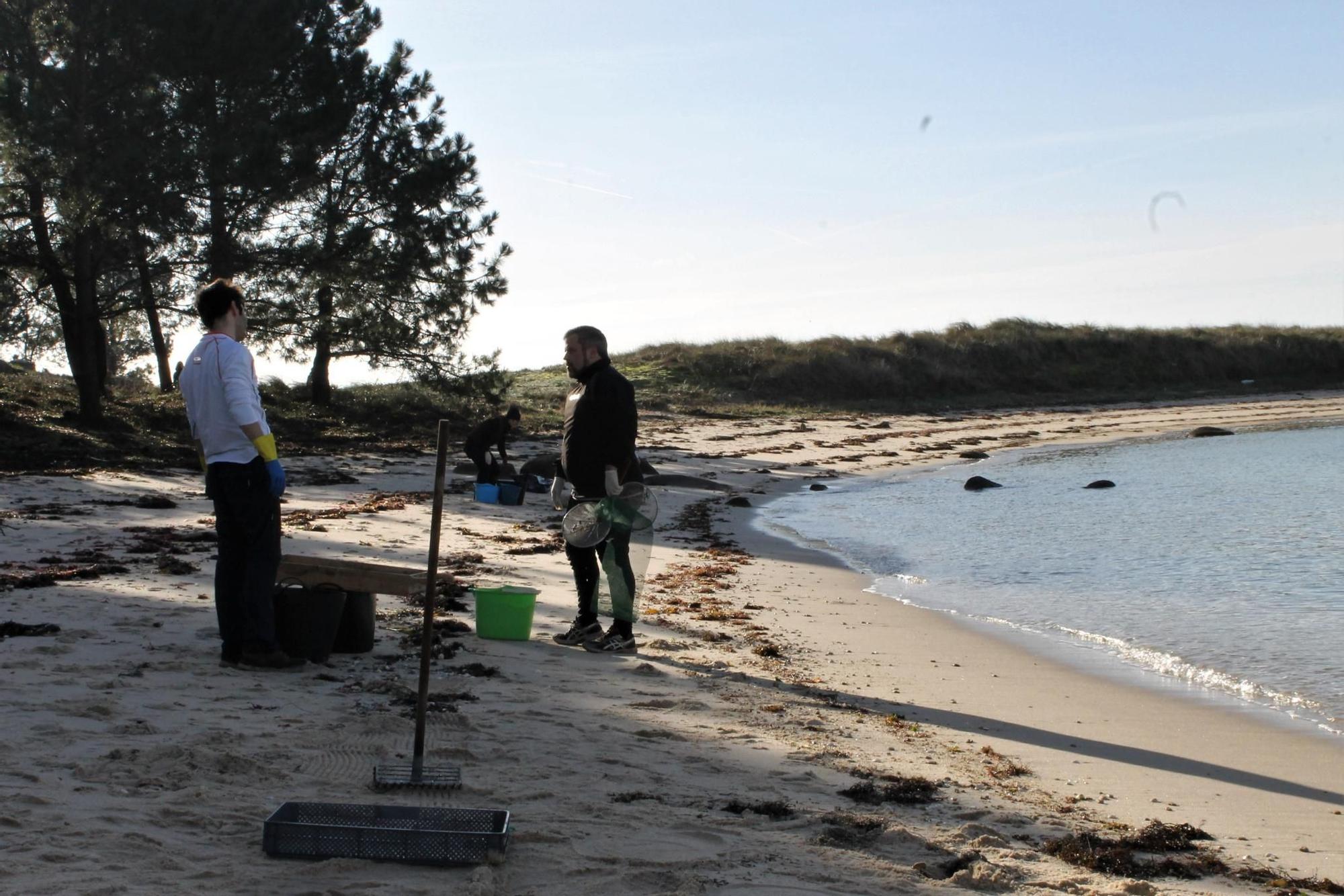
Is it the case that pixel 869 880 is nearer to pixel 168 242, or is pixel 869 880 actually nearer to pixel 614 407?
pixel 614 407

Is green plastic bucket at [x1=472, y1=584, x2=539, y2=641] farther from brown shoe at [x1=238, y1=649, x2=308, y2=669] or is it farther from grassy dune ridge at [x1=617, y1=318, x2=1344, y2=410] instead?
grassy dune ridge at [x1=617, y1=318, x2=1344, y2=410]

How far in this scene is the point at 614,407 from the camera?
25.2ft

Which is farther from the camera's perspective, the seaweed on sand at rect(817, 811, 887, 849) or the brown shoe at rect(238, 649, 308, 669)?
the brown shoe at rect(238, 649, 308, 669)

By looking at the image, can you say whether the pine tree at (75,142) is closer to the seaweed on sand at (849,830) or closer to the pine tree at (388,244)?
the pine tree at (388,244)

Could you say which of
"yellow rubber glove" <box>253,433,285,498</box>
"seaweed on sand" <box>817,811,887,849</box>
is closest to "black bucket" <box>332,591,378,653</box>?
"yellow rubber glove" <box>253,433,285,498</box>

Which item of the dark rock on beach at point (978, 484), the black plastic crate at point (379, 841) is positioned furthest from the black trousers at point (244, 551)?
the dark rock on beach at point (978, 484)

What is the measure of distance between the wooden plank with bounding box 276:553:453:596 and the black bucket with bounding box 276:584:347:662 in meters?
0.17

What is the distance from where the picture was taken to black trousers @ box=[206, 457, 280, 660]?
21.0ft

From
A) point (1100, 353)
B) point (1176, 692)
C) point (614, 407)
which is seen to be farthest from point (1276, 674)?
point (1100, 353)

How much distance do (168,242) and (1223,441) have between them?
26487mm

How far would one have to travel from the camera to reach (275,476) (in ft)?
20.6

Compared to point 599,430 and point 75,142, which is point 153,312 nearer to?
point 75,142

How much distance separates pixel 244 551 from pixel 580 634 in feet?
7.30

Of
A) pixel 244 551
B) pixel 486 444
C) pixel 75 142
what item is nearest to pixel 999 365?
pixel 486 444
